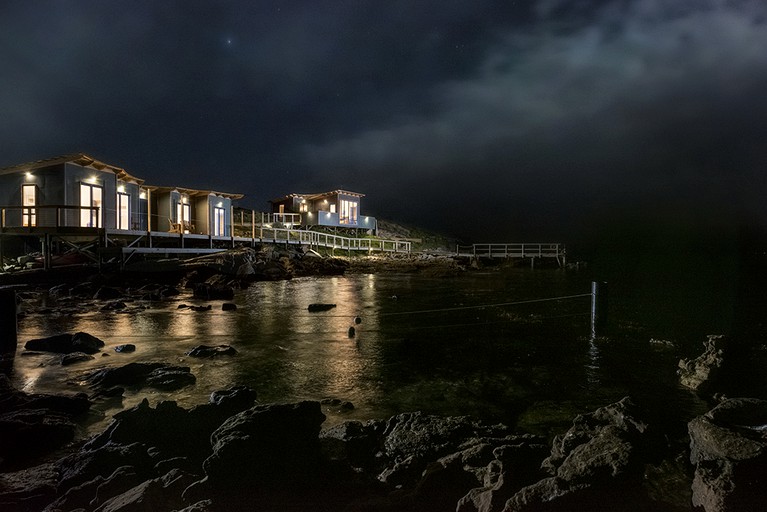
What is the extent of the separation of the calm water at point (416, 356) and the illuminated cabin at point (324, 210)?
40545 mm

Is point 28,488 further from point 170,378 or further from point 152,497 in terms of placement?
point 170,378

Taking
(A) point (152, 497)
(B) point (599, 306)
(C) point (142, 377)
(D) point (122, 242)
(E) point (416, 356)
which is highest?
(D) point (122, 242)

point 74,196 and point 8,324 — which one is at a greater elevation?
point 74,196

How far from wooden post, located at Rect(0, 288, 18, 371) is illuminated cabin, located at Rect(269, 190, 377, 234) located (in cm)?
4674

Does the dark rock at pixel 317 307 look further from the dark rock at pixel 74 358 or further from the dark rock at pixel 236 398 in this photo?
the dark rock at pixel 236 398

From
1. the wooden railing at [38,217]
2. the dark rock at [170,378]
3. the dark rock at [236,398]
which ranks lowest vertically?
the dark rock at [170,378]

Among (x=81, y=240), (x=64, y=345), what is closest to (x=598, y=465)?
(x=64, y=345)

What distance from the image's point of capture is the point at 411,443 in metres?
4.29

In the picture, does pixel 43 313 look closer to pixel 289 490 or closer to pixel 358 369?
pixel 358 369

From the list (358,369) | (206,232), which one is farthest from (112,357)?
(206,232)

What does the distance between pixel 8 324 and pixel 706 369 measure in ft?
43.5

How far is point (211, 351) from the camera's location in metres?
8.21

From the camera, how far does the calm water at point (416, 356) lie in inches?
236

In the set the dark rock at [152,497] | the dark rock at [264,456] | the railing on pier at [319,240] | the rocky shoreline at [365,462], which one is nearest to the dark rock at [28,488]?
the rocky shoreline at [365,462]
